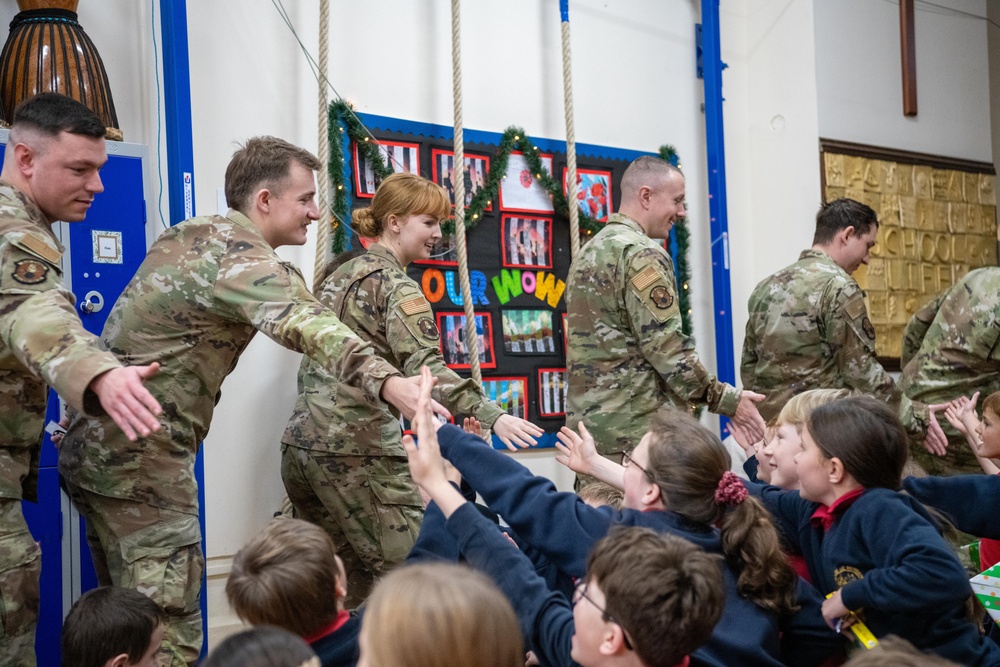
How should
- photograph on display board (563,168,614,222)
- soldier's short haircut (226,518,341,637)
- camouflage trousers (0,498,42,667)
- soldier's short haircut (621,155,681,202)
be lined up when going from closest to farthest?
soldier's short haircut (226,518,341,637) < camouflage trousers (0,498,42,667) < soldier's short haircut (621,155,681,202) < photograph on display board (563,168,614,222)

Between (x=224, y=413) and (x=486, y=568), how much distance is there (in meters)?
2.45

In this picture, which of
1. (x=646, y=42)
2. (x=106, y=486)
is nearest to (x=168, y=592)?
(x=106, y=486)

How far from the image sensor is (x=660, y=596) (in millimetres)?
1503

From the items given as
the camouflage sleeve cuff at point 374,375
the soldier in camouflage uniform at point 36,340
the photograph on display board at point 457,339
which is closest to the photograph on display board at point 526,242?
the photograph on display board at point 457,339

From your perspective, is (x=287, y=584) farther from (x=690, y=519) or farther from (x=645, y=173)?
(x=645, y=173)

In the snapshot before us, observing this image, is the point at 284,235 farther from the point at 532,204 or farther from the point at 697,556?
the point at 532,204

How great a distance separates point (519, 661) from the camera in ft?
3.83

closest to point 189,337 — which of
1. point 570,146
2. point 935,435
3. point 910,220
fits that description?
point 570,146

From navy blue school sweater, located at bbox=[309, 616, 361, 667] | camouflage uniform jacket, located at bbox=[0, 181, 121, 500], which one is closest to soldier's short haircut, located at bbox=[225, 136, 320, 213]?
camouflage uniform jacket, located at bbox=[0, 181, 121, 500]

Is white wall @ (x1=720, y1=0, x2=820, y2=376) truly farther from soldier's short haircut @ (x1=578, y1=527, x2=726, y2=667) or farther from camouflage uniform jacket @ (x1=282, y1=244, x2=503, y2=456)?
soldier's short haircut @ (x1=578, y1=527, x2=726, y2=667)

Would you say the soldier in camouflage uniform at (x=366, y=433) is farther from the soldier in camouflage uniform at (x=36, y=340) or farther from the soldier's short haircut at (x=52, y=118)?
the soldier's short haircut at (x=52, y=118)

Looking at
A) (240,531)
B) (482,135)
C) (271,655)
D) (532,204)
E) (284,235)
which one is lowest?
(240,531)

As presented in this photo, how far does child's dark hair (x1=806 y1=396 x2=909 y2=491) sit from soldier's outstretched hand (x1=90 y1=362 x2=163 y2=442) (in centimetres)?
143

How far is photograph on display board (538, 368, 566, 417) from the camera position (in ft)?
15.6
